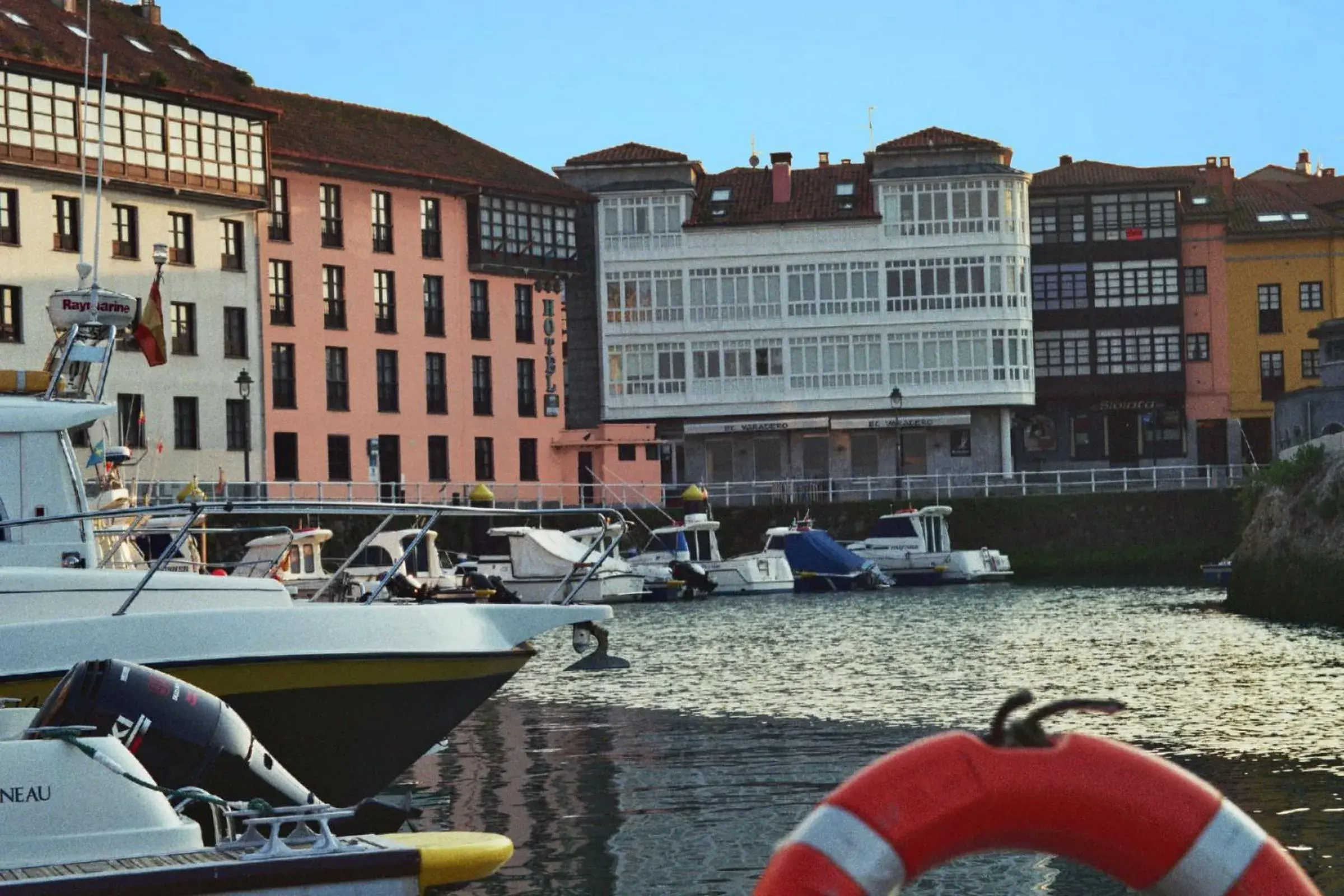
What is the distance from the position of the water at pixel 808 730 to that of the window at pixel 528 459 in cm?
2901

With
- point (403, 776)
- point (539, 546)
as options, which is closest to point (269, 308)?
point (539, 546)

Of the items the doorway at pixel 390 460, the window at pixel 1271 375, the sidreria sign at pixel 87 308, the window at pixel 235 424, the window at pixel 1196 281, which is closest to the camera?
the sidreria sign at pixel 87 308

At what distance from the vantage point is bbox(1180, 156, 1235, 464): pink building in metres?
75.1

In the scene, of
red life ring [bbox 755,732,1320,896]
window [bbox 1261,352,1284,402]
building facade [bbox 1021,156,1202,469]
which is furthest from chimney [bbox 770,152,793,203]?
red life ring [bbox 755,732,1320,896]

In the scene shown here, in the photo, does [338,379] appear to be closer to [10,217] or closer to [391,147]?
[391,147]

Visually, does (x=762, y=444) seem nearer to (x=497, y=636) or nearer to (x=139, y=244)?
(x=139, y=244)

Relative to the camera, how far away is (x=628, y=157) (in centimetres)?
6956

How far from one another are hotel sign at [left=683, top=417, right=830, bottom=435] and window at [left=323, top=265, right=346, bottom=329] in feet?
46.7

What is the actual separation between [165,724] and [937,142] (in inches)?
2421

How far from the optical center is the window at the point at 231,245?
55125 mm

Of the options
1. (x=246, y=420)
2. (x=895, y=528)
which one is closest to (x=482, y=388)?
(x=895, y=528)

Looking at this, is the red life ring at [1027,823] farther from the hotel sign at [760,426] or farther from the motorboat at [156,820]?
the hotel sign at [760,426]

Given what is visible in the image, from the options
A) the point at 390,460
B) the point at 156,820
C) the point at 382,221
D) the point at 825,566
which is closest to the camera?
the point at 156,820

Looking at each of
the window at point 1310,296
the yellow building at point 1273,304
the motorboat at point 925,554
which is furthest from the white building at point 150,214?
A: the window at point 1310,296
